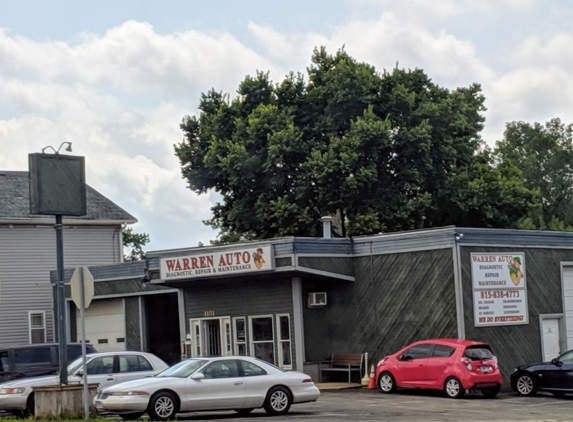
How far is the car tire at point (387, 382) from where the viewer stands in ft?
88.8

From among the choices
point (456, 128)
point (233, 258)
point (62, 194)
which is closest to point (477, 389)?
point (233, 258)

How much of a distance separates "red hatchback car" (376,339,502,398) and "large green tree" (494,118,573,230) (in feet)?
144

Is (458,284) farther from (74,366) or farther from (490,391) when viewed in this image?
(74,366)

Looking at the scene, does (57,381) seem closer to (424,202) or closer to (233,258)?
(233,258)

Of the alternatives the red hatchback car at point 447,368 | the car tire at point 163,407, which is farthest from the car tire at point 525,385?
the car tire at point 163,407

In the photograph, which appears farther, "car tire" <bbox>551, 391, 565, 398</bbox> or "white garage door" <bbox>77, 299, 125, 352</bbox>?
"white garage door" <bbox>77, 299, 125, 352</bbox>

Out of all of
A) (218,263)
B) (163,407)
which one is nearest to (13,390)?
(163,407)

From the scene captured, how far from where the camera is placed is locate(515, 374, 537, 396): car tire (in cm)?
2668

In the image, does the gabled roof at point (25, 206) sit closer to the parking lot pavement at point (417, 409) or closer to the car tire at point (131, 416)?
the parking lot pavement at point (417, 409)

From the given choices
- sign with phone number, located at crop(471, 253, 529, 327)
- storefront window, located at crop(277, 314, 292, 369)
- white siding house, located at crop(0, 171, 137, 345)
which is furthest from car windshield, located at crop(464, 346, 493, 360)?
white siding house, located at crop(0, 171, 137, 345)

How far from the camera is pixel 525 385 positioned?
26.8 m

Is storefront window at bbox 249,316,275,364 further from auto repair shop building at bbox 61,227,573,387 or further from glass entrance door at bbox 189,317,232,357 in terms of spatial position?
glass entrance door at bbox 189,317,232,357

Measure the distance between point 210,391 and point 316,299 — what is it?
35.0ft

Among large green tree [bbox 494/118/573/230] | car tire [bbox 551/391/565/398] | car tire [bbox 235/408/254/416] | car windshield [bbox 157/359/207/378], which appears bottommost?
car tire [bbox 551/391/565/398]
